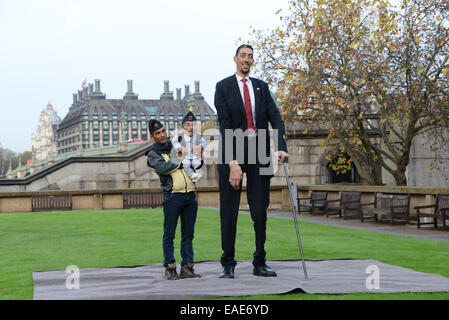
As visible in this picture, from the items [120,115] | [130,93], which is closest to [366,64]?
[120,115]

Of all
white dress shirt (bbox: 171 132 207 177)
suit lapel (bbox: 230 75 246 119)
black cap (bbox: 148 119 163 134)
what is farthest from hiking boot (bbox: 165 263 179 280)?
suit lapel (bbox: 230 75 246 119)

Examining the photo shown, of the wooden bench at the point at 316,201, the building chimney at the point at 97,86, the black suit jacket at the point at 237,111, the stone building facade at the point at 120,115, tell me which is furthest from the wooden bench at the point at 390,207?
the building chimney at the point at 97,86

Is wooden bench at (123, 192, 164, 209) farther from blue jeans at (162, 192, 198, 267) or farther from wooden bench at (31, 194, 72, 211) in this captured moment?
blue jeans at (162, 192, 198, 267)

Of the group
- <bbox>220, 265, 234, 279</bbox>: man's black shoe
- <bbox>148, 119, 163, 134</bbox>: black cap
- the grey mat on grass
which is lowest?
the grey mat on grass

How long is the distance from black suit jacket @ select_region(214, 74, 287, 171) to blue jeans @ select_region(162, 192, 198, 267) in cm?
59

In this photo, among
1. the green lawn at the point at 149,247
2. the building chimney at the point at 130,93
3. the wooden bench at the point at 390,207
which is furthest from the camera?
the building chimney at the point at 130,93

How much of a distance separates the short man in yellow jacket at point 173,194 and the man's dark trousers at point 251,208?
0.41m

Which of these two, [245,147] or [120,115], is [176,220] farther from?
[120,115]

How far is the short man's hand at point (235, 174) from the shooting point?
21.5 ft

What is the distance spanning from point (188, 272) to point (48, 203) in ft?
57.1

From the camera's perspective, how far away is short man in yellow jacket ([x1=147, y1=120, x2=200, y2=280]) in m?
6.85

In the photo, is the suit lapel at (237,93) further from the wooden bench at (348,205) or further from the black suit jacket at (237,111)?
the wooden bench at (348,205)

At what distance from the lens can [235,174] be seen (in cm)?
657
